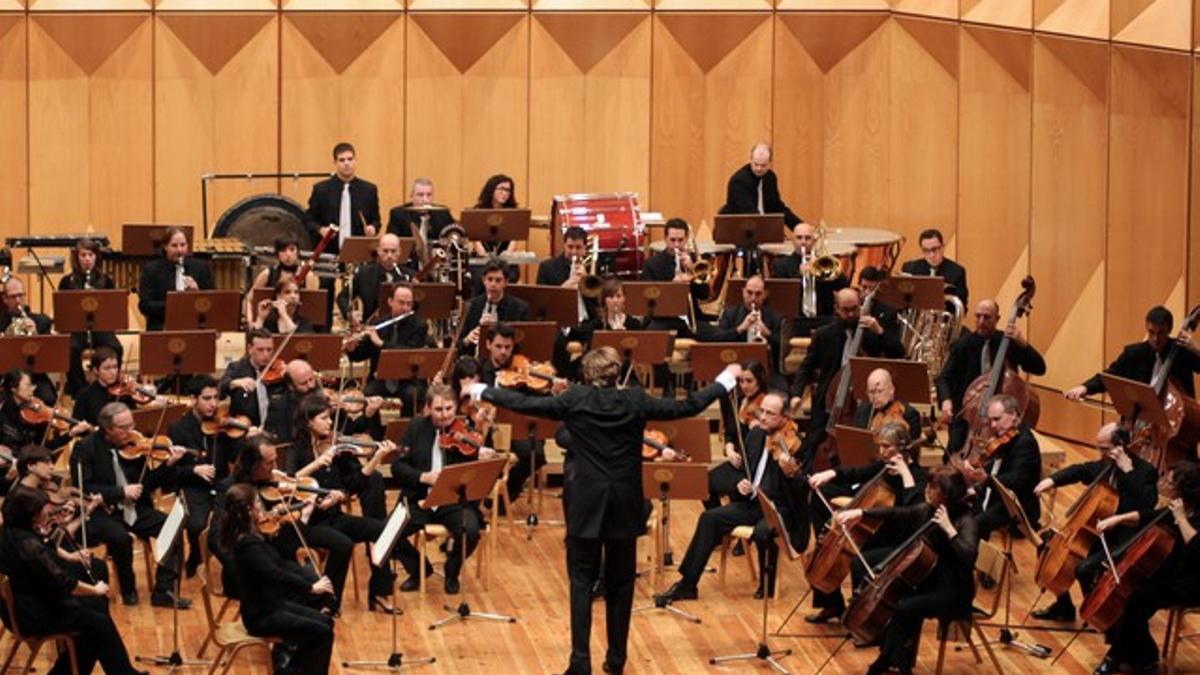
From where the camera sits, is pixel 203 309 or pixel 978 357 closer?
pixel 978 357

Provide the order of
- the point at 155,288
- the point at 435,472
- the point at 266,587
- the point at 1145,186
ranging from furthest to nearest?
the point at 1145,186
the point at 155,288
the point at 435,472
the point at 266,587

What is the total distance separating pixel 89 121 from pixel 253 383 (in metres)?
5.57

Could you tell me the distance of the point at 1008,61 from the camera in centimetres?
1606

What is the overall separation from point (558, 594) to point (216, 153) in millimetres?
6603

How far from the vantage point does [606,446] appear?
1030 cm

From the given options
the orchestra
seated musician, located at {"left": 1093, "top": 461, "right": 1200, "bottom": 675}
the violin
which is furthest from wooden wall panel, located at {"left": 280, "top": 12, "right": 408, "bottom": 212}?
seated musician, located at {"left": 1093, "top": 461, "right": 1200, "bottom": 675}

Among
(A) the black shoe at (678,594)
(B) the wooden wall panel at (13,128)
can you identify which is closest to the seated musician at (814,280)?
(A) the black shoe at (678,594)

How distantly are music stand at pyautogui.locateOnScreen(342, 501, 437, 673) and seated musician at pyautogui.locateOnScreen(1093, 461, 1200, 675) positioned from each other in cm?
308

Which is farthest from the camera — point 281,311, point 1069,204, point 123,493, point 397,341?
point 1069,204

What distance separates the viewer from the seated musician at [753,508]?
11.8 meters

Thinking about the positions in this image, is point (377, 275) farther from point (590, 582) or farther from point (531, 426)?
point (590, 582)

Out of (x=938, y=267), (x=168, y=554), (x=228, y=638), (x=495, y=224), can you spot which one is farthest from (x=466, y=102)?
(x=228, y=638)

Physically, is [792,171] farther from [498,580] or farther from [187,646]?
[187,646]

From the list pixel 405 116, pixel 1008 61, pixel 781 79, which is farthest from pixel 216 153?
pixel 1008 61
